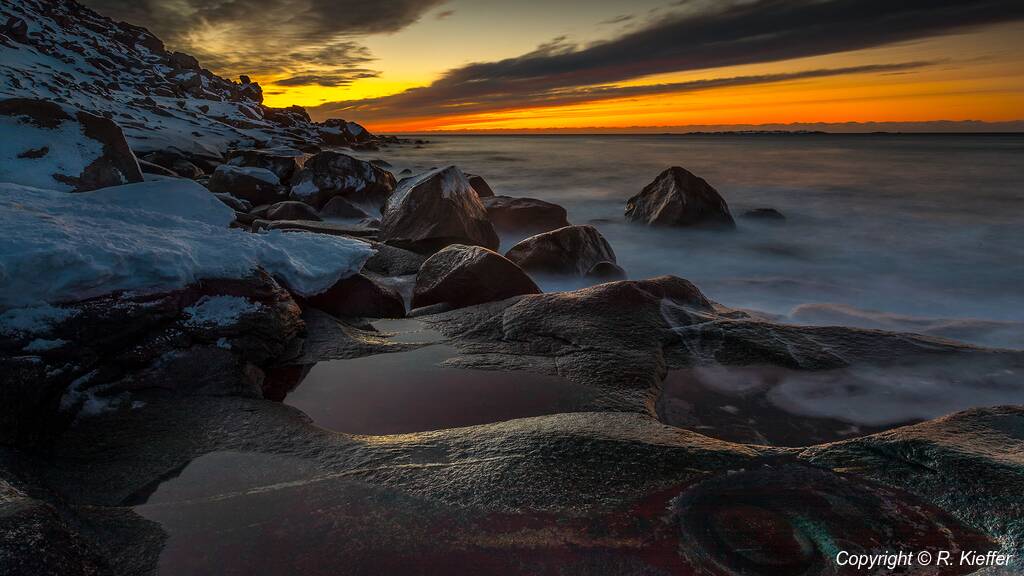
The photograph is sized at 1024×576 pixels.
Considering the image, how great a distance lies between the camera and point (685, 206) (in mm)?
9695

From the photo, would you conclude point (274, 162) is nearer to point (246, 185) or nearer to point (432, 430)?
point (246, 185)

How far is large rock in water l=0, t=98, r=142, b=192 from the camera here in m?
4.98

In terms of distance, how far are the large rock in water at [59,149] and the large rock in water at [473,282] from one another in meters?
3.75

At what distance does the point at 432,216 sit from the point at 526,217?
2728mm

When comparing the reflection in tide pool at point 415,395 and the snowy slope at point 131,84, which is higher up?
the snowy slope at point 131,84

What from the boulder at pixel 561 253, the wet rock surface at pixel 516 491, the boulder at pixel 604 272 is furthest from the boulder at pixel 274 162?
the wet rock surface at pixel 516 491

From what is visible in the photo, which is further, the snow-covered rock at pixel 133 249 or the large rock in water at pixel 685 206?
the large rock in water at pixel 685 206

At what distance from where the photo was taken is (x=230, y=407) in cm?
244

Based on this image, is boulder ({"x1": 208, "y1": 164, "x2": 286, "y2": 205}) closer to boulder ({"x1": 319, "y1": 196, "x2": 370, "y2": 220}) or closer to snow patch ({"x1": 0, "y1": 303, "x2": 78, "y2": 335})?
boulder ({"x1": 319, "y1": 196, "x2": 370, "y2": 220})

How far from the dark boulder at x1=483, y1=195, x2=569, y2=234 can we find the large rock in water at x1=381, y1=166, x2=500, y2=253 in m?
1.86

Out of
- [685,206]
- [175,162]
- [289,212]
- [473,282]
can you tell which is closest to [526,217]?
[685,206]

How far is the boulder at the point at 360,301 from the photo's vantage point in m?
3.91

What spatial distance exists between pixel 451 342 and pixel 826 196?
596 inches

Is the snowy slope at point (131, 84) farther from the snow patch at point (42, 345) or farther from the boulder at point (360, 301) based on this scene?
the snow patch at point (42, 345)
